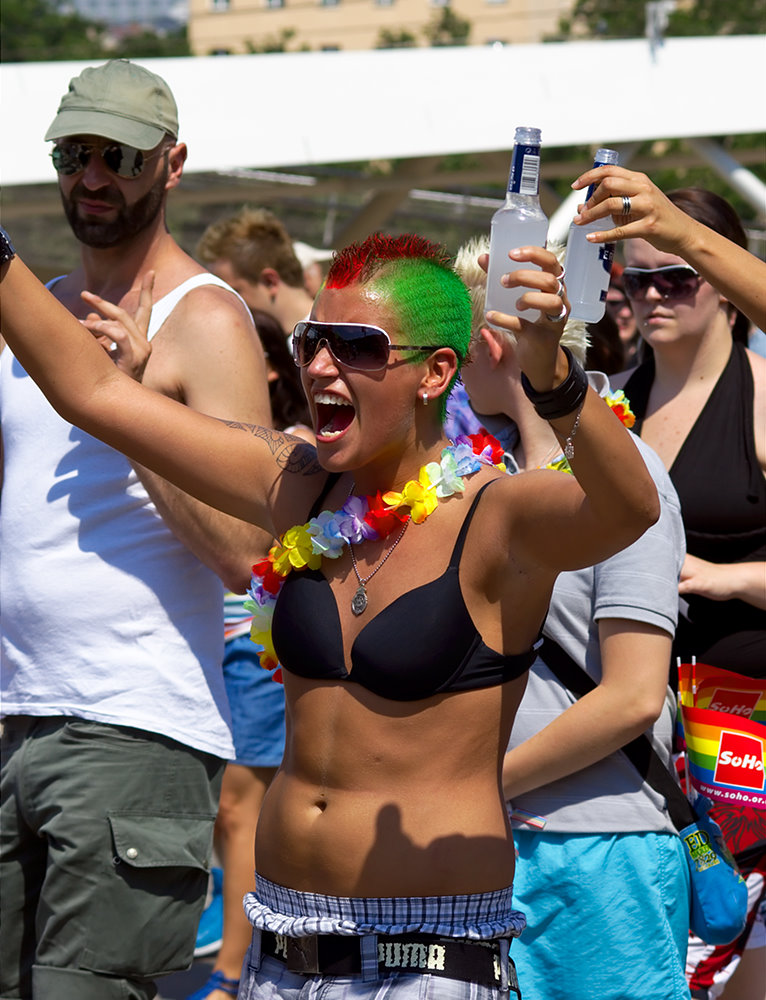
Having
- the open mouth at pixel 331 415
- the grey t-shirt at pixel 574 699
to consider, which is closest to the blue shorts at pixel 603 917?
the grey t-shirt at pixel 574 699

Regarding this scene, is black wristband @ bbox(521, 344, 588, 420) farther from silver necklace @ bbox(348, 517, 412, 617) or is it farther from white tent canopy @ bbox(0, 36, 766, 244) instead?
white tent canopy @ bbox(0, 36, 766, 244)

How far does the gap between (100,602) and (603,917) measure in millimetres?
1349

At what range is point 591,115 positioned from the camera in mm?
8867

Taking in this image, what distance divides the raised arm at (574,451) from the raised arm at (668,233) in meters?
0.23

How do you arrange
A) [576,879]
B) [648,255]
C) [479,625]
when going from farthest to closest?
[648,255]
[576,879]
[479,625]

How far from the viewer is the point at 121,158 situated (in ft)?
10.7

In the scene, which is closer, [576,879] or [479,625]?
[479,625]

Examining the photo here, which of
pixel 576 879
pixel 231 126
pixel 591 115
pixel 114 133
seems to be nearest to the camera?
pixel 576 879

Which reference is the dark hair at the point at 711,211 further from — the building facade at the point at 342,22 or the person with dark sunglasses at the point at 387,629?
the building facade at the point at 342,22

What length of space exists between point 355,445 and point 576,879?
4.06 ft

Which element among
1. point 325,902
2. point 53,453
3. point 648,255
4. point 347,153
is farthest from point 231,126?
point 325,902

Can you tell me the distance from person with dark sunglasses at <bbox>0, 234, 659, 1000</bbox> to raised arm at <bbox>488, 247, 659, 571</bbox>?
13 millimetres

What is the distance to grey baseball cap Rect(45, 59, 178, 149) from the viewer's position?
10.6 feet

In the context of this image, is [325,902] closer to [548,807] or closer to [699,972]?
[548,807]
